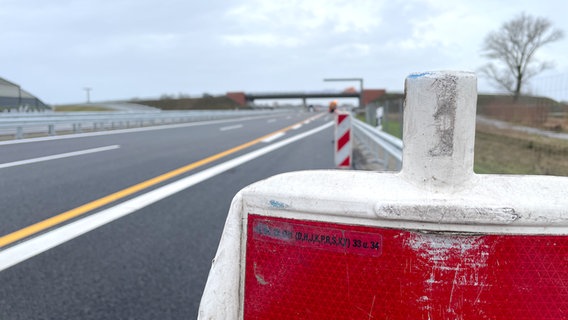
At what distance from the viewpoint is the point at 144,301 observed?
265 cm

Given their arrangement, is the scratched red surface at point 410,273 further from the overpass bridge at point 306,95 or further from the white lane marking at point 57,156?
the overpass bridge at point 306,95

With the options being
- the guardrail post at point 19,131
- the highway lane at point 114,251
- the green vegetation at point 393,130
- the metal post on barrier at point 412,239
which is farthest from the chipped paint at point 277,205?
the guardrail post at point 19,131

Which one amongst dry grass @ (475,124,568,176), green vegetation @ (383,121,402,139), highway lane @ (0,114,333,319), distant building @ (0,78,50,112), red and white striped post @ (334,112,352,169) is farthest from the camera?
green vegetation @ (383,121,402,139)

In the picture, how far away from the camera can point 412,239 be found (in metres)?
1.50

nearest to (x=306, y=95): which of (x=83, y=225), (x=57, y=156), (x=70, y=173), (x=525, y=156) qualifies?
(x=525, y=156)

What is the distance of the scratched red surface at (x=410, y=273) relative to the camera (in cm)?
146

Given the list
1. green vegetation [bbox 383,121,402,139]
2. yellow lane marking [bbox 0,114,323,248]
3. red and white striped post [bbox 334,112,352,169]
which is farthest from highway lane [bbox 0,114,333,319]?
green vegetation [bbox 383,121,402,139]

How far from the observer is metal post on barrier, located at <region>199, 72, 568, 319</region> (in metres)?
1.46

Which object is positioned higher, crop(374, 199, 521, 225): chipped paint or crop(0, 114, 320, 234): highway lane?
crop(374, 199, 521, 225): chipped paint

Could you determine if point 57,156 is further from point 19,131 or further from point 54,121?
point 54,121

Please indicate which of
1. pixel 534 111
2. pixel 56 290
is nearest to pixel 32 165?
pixel 56 290

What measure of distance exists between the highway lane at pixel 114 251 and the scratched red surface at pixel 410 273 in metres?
1.20

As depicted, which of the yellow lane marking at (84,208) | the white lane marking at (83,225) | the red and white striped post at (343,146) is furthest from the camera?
the red and white striped post at (343,146)

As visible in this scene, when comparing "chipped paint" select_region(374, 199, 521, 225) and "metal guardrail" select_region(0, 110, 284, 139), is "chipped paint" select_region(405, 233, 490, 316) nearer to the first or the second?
"chipped paint" select_region(374, 199, 521, 225)
